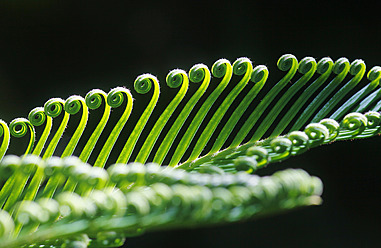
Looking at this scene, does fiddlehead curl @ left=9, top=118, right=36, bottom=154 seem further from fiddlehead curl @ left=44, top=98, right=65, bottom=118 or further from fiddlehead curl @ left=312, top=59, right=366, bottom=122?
fiddlehead curl @ left=312, top=59, right=366, bottom=122

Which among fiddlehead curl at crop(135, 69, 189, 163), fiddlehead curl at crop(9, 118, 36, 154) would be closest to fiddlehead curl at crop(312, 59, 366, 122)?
fiddlehead curl at crop(135, 69, 189, 163)

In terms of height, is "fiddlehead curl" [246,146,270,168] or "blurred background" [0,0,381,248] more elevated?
"blurred background" [0,0,381,248]

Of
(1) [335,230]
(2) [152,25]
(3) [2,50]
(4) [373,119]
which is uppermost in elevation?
(2) [152,25]

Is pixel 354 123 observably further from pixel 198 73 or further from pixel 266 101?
pixel 198 73

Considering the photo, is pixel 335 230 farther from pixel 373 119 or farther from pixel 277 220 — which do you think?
pixel 373 119

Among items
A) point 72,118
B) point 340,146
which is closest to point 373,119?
point 72,118

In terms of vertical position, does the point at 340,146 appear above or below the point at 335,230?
above

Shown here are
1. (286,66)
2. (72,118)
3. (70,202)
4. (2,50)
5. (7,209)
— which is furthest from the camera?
(2,50)

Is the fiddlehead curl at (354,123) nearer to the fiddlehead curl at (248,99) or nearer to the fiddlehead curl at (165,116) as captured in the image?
the fiddlehead curl at (248,99)
